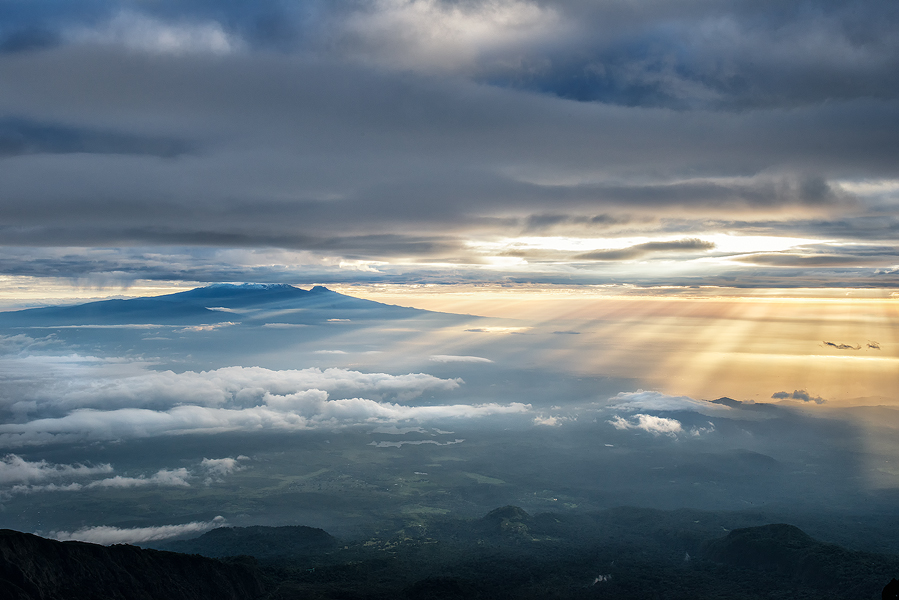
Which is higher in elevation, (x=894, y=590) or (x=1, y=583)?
(x=894, y=590)

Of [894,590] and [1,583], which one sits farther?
[1,583]
